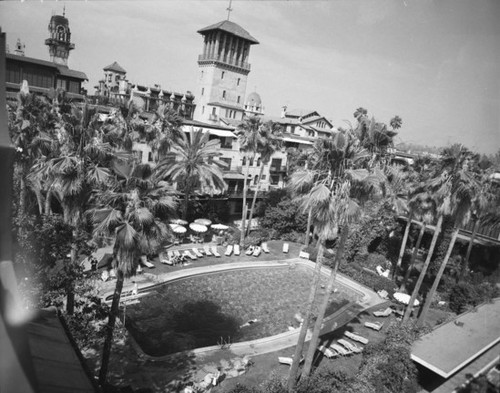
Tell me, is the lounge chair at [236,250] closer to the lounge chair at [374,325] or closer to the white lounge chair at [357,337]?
the lounge chair at [374,325]

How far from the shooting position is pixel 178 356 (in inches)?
695

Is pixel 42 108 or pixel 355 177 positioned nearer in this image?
pixel 355 177

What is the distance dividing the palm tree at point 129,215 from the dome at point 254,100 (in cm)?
8993

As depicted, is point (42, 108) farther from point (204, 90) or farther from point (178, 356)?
point (204, 90)

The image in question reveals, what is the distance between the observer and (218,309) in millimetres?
23578

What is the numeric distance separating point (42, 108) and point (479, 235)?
1622 inches

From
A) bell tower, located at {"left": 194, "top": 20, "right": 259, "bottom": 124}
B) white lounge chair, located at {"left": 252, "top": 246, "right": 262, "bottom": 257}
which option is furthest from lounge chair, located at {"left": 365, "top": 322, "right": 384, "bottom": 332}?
bell tower, located at {"left": 194, "top": 20, "right": 259, "bottom": 124}

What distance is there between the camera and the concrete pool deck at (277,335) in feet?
62.1

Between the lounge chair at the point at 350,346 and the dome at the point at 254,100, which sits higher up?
the dome at the point at 254,100

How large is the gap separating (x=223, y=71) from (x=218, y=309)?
180 ft

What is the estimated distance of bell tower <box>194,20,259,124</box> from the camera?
65.7 metres

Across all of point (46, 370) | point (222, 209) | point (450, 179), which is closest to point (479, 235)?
point (450, 179)

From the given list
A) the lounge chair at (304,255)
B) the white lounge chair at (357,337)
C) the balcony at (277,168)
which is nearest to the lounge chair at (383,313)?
the white lounge chair at (357,337)

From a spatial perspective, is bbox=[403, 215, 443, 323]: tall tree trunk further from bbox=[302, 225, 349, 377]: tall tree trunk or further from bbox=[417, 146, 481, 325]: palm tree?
bbox=[302, 225, 349, 377]: tall tree trunk
